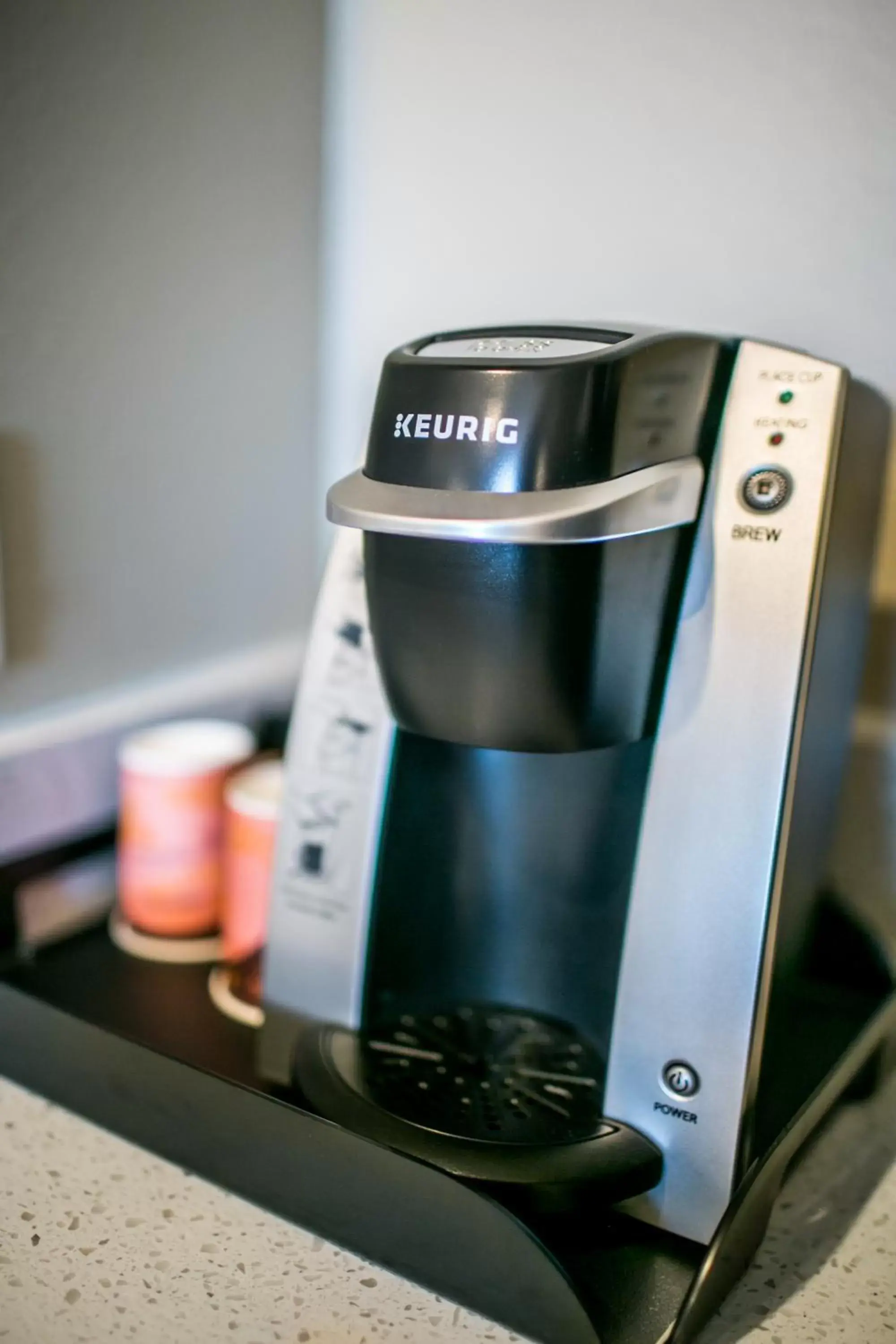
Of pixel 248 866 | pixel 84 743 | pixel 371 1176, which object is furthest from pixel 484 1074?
pixel 84 743

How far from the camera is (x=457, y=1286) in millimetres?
445

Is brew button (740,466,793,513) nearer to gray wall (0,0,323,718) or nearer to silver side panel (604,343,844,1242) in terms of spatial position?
silver side panel (604,343,844,1242)

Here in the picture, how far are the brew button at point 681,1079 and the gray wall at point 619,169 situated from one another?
335mm

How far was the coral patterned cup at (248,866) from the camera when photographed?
2.08 ft

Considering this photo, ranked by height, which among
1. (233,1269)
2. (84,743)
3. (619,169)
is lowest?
(233,1269)

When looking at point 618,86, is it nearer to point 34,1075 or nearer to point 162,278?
point 162,278

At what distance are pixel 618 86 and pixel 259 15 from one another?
0.82ft

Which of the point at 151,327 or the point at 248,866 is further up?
the point at 151,327

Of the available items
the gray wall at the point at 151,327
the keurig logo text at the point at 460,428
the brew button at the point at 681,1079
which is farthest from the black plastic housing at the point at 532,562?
the gray wall at the point at 151,327

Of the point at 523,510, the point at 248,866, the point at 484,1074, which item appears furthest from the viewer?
the point at 248,866

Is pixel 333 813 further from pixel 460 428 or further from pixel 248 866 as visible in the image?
pixel 460 428

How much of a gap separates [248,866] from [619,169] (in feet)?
1.57

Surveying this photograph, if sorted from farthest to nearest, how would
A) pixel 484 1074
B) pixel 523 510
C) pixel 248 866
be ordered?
1. pixel 248 866
2. pixel 484 1074
3. pixel 523 510

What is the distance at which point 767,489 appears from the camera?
47 cm
